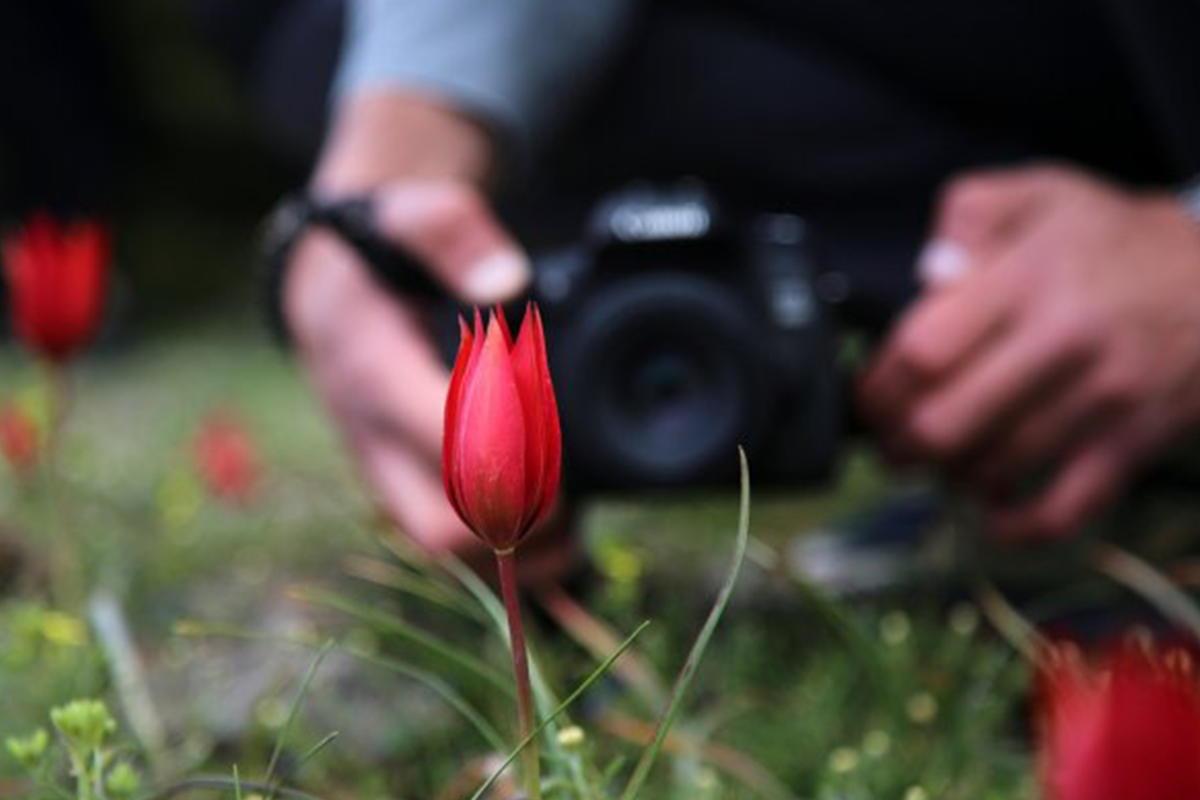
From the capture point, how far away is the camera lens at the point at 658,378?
0.80 metres

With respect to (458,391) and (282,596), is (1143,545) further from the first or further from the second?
(458,391)

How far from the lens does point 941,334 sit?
0.88 meters

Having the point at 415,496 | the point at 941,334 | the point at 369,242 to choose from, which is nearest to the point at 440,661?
the point at 415,496

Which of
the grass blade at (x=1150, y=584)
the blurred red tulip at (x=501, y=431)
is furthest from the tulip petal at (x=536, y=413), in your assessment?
the grass blade at (x=1150, y=584)

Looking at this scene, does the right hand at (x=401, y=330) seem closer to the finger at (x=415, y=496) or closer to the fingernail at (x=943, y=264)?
the finger at (x=415, y=496)

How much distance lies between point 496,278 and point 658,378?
0.30ft

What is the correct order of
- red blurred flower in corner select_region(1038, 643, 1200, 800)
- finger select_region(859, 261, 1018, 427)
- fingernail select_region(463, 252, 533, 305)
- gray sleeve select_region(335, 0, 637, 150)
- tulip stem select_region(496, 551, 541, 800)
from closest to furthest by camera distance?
red blurred flower in corner select_region(1038, 643, 1200, 800)
tulip stem select_region(496, 551, 541, 800)
fingernail select_region(463, 252, 533, 305)
finger select_region(859, 261, 1018, 427)
gray sleeve select_region(335, 0, 637, 150)

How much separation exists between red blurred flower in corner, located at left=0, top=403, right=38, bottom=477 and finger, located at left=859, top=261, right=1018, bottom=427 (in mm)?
485

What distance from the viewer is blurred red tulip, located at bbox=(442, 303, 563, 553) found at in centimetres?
35

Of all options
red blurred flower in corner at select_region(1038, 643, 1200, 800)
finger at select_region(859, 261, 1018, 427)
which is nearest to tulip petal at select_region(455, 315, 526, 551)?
red blurred flower in corner at select_region(1038, 643, 1200, 800)

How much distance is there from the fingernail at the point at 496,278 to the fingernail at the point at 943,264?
0.23 m

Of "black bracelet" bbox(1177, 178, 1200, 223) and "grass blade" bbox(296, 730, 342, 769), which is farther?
"black bracelet" bbox(1177, 178, 1200, 223)

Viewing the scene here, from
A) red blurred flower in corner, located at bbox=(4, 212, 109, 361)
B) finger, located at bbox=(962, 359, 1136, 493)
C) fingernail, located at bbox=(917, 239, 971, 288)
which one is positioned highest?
red blurred flower in corner, located at bbox=(4, 212, 109, 361)

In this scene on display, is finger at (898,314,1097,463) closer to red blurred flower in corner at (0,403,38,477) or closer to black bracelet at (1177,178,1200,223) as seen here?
black bracelet at (1177,178,1200,223)
